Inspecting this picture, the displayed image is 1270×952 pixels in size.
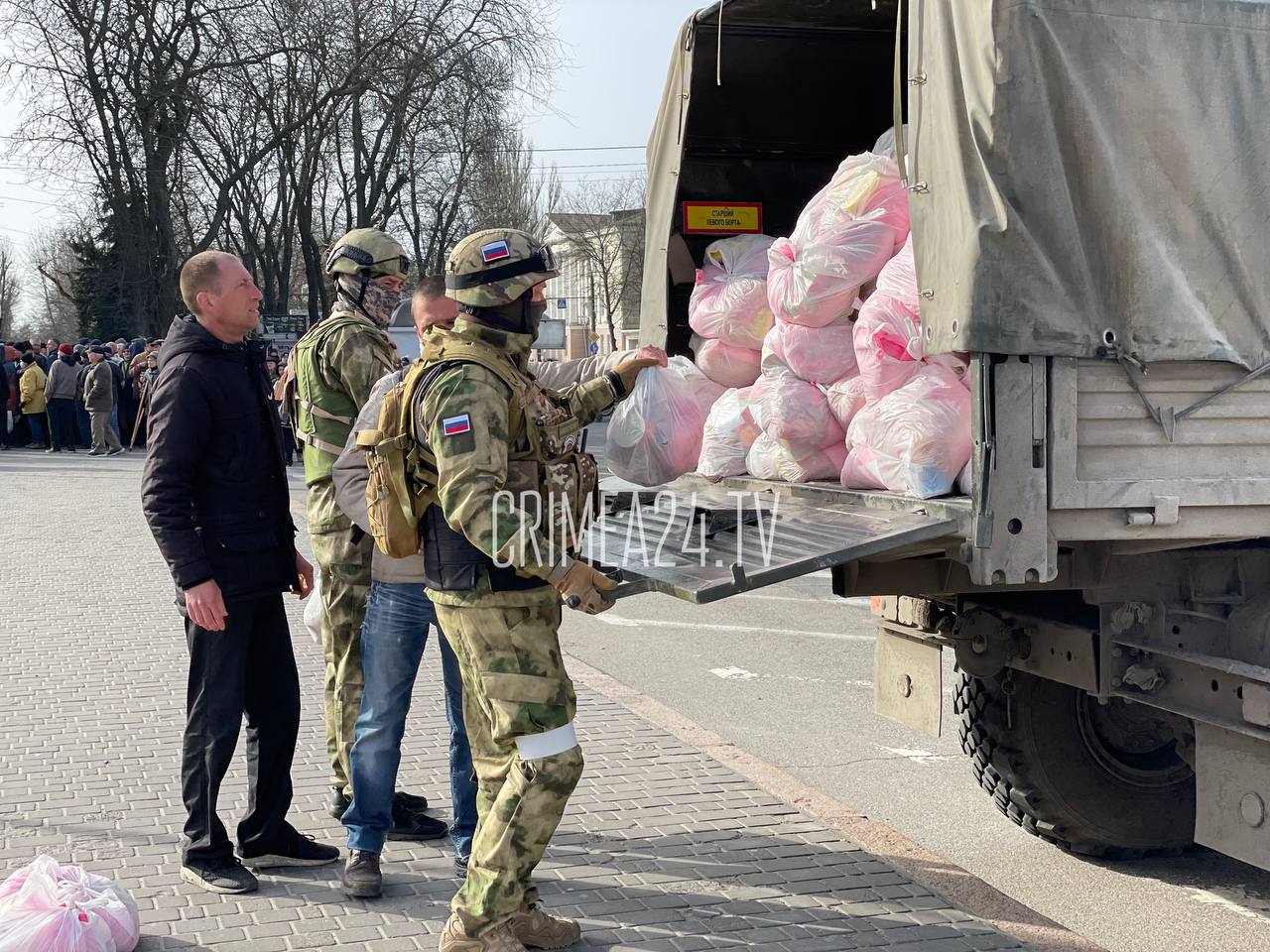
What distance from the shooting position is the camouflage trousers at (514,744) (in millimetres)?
3643

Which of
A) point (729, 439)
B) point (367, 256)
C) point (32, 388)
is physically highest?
point (32, 388)

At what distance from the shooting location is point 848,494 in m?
4.23

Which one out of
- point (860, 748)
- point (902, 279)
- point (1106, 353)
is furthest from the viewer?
point (860, 748)

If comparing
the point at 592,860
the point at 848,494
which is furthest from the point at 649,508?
the point at 592,860

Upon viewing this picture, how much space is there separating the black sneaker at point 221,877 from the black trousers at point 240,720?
0.07 feet

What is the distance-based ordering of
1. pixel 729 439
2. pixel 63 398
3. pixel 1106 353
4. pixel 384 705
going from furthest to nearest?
1. pixel 63 398
2. pixel 729 439
3. pixel 384 705
4. pixel 1106 353

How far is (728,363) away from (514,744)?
214 centimetres

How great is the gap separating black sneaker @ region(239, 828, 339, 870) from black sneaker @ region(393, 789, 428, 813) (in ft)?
1.34

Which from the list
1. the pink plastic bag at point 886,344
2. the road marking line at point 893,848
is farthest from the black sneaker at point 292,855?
the pink plastic bag at point 886,344

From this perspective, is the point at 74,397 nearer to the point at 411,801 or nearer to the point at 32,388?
the point at 32,388

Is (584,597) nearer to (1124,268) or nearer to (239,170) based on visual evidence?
(1124,268)

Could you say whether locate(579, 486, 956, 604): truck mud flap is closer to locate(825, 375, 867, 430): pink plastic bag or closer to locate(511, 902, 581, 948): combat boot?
locate(825, 375, 867, 430): pink plastic bag

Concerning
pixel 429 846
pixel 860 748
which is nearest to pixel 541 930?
pixel 429 846

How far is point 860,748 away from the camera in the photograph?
6375mm
